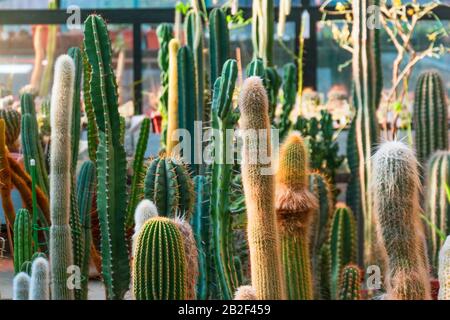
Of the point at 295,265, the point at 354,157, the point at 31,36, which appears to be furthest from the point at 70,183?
the point at 31,36

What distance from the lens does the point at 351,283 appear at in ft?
9.00

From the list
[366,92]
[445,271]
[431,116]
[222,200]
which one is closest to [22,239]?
[222,200]

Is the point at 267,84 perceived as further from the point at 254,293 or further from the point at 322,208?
the point at 254,293

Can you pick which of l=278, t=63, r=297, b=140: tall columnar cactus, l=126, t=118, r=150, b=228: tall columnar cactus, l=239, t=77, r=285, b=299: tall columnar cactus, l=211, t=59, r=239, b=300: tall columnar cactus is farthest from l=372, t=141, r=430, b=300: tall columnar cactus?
l=278, t=63, r=297, b=140: tall columnar cactus

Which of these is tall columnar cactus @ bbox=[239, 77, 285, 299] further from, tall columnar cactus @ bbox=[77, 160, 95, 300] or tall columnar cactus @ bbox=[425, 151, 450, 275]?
tall columnar cactus @ bbox=[425, 151, 450, 275]

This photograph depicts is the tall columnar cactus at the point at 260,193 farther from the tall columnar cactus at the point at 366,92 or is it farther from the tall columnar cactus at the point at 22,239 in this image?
the tall columnar cactus at the point at 22,239

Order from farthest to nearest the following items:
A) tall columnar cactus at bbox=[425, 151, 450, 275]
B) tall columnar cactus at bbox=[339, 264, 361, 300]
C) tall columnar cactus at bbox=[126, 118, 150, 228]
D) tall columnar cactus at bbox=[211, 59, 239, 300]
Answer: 1. tall columnar cactus at bbox=[425, 151, 450, 275]
2. tall columnar cactus at bbox=[126, 118, 150, 228]
3. tall columnar cactus at bbox=[211, 59, 239, 300]
4. tall columnar cactus at bbox=[339, 264, 361, 300]

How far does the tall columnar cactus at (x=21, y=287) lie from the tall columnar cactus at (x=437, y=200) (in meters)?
1.31

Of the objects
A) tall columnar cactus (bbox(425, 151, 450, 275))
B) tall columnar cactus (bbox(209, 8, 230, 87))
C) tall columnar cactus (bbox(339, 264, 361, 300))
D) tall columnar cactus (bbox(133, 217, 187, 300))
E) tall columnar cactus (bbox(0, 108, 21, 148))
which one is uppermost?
tall columnar cactus (bbox(209, 8, 230, 87))

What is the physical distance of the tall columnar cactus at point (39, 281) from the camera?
8.26 feet

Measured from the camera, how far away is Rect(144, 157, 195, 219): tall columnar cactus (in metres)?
2.64

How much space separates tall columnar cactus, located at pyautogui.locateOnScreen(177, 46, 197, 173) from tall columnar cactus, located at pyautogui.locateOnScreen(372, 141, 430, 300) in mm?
958

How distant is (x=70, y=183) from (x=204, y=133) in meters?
0.54

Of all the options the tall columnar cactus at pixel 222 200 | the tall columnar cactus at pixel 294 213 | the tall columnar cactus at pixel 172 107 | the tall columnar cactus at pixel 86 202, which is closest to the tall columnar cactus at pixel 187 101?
the tall columnar cactus at pixel 172 107
